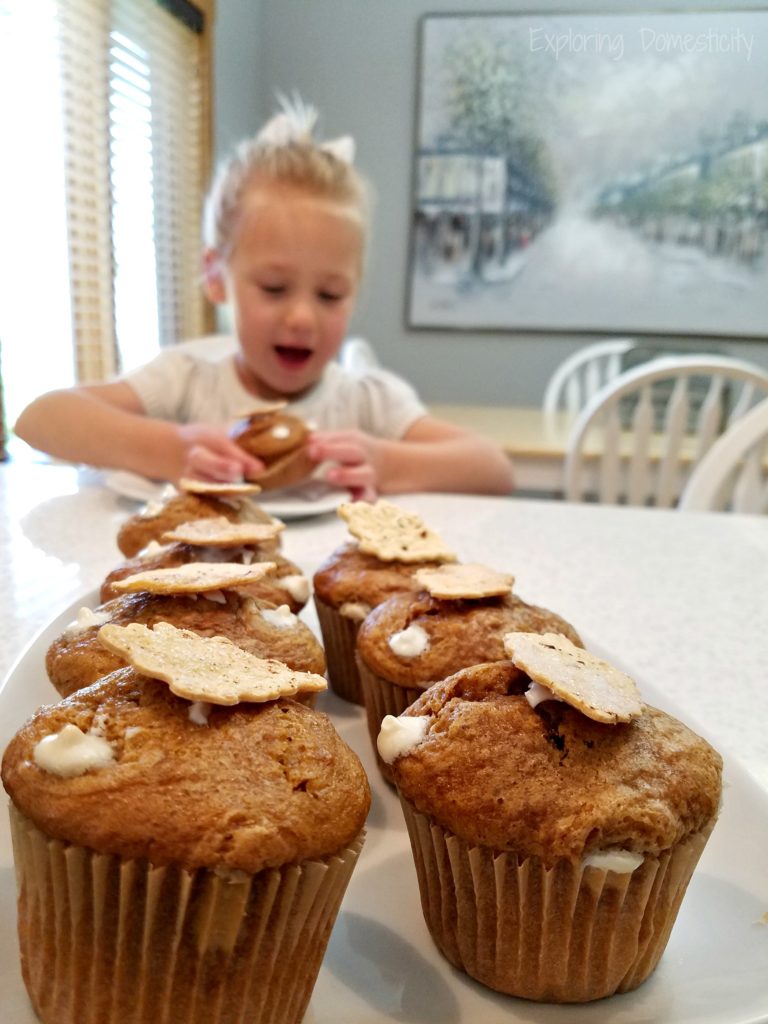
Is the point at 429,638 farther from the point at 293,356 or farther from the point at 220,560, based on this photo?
the point at 293,356

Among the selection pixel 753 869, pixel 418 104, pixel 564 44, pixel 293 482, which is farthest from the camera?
pixel 418 104

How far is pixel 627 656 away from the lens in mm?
1249

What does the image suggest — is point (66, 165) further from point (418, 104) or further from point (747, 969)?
A: point (747, 969)

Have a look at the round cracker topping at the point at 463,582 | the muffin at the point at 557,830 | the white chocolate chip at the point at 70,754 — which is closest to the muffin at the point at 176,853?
the white chocolate chip at the point at 70,754

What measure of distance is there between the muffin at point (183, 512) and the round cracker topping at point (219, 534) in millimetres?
95

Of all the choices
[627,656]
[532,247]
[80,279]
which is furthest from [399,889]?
[532,247]

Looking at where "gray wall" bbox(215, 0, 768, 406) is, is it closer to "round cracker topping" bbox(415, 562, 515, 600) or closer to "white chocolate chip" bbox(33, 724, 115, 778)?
"round cracker topping" bbox(415, 562, 515, 600)

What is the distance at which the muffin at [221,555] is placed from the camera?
1069 millimetres

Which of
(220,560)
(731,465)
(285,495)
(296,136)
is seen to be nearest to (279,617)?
(220,560)

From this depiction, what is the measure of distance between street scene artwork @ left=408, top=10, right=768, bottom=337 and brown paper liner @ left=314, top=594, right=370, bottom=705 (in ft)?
7.88

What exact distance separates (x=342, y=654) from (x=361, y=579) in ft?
0.39

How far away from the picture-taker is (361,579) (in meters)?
1.16

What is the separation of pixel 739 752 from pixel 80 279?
326cm

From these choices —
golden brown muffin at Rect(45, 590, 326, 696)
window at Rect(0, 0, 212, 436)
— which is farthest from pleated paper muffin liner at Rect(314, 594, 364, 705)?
window at Rect(0, 0, 212, 436)
